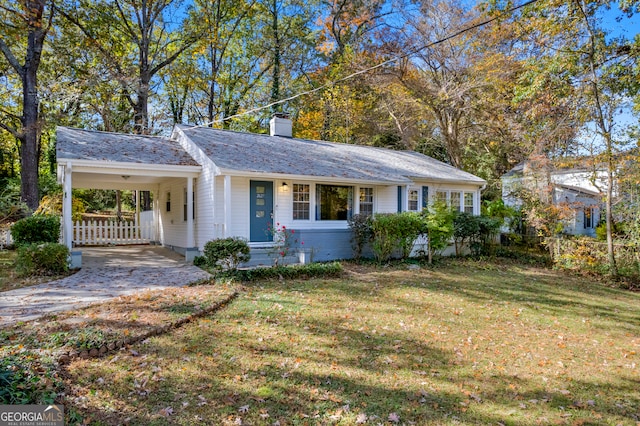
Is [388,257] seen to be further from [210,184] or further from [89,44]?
[89,44]

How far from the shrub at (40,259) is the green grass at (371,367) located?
16.1ft

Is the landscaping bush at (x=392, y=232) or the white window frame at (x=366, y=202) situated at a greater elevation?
the white window frame at (x=366, y=202)

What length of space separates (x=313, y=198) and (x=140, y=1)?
47.9ft

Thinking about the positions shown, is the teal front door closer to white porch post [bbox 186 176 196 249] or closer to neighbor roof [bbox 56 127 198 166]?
white porch post [bbox 186 176 196 249]

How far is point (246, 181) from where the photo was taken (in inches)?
442

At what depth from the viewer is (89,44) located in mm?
17250

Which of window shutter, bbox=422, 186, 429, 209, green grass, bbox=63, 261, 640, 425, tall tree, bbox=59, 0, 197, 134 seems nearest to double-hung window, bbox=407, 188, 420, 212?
window shutter, bbox=422, 186, 429, 209

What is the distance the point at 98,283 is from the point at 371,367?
6.33m

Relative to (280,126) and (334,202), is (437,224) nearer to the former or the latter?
(334,202)

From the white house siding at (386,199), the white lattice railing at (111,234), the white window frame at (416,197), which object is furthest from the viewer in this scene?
the white lattice railing at (111,234)

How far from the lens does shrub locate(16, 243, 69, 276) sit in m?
8.42

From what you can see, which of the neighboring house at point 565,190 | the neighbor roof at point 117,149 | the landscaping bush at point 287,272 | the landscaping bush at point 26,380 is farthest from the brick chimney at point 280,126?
the landscaping bush at point 26,380

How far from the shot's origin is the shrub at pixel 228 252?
27.7ft

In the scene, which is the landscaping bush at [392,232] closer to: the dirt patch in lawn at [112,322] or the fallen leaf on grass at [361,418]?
the dirt patch in lawn at [112,322]
